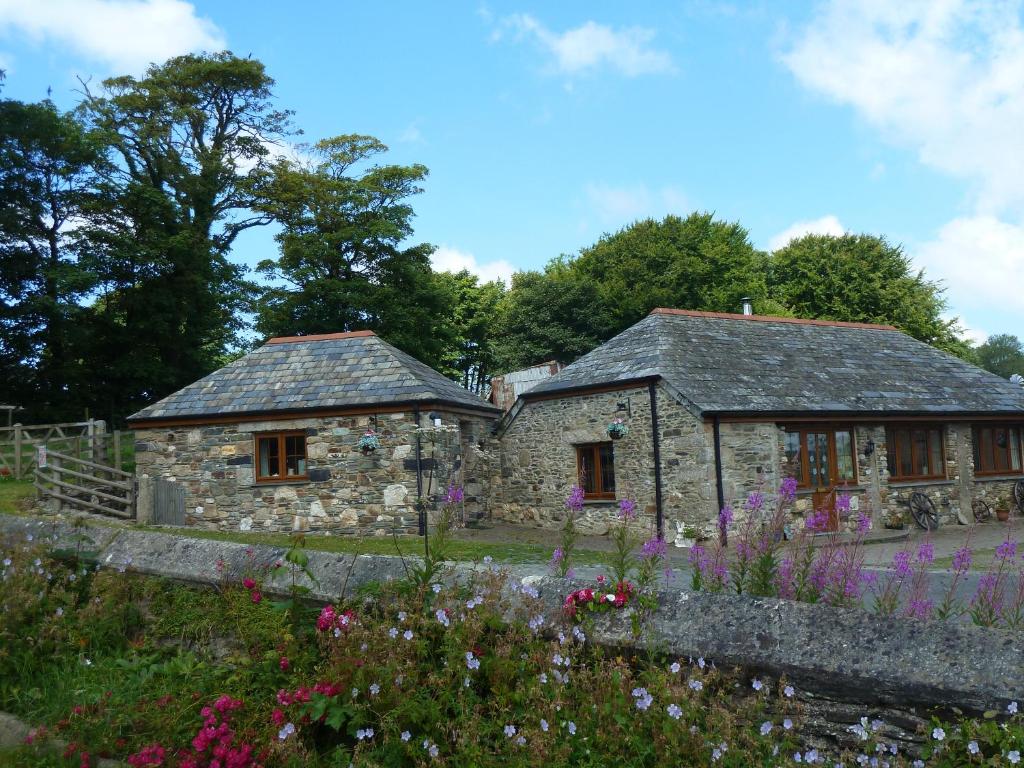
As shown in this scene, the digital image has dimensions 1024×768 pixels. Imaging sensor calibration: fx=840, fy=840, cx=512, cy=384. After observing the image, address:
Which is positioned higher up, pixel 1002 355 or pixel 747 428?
pixel 1002 355

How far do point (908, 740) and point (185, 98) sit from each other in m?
36.2

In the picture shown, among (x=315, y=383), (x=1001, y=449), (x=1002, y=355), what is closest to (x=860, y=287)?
(x=1001, y=449)

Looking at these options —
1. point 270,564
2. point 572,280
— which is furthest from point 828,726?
point 572,280

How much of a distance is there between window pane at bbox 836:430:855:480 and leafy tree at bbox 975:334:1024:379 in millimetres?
64394

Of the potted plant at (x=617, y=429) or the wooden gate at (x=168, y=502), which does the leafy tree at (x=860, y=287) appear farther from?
the wooden gate at (x=168, y=502)

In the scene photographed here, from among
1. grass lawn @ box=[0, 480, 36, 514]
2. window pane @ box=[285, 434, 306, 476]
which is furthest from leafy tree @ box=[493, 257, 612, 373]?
grass lawn @ box=[0, 480, 36, 514]

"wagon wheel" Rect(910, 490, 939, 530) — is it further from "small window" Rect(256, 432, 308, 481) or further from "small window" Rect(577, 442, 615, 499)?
"small window" Rect(256, 432, 308, 481)

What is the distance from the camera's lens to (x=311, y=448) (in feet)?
60.5

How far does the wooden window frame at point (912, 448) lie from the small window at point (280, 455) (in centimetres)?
1381

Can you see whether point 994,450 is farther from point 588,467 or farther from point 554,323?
point 554,323

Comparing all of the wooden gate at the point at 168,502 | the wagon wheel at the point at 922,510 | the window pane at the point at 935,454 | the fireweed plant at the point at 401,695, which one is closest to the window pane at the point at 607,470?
the wagon wheel at the point at 922,510

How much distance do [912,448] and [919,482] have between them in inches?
33.3

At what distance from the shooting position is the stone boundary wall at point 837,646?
128 inches

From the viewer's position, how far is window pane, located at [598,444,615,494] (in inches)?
766
